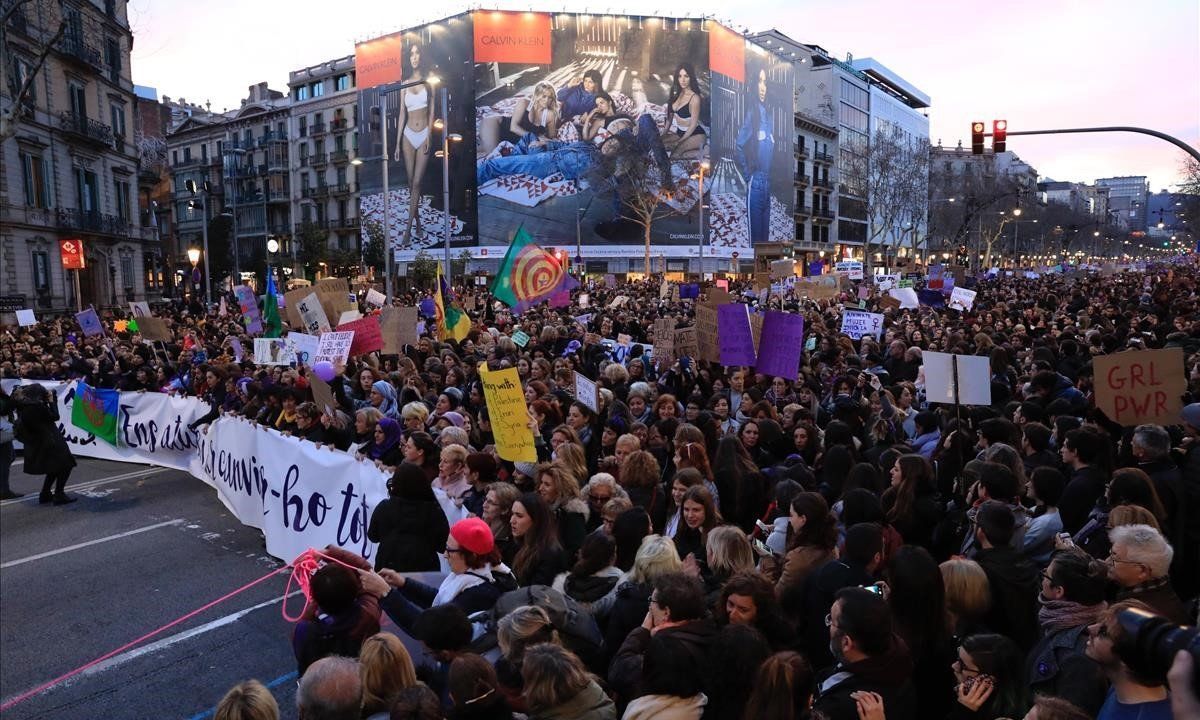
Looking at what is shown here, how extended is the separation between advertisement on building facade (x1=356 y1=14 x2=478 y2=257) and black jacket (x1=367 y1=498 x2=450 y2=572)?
55011 millimetres

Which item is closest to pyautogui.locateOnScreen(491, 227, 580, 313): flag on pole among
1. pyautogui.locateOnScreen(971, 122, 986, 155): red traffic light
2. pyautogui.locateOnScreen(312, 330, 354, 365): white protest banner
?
pyautogui.locateOnScreen(312, 330, 354, 365): white protest banner

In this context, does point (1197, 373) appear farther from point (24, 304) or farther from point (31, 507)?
point (24, 304)

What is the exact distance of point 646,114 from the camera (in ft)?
199

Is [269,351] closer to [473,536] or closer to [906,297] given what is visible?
[473,536]

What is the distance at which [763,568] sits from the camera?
13.6 feet

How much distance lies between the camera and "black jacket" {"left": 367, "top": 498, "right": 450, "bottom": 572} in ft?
16.4

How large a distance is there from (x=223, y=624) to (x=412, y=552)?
2653 mm

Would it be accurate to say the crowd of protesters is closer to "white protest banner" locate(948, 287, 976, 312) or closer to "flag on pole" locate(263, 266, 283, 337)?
"flag on pole" locate(263, 266, 283, 337)

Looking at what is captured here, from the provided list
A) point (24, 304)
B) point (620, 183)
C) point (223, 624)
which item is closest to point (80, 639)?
point (223, 624)

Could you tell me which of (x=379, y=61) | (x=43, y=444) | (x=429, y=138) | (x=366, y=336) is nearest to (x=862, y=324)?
(x=366, y=336)

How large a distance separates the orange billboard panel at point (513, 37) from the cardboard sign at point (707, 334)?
52835 millimetres

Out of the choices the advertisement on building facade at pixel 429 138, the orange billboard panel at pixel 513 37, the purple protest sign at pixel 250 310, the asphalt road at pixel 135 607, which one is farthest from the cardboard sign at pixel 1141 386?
the orange billboard panel at pixel 513 37

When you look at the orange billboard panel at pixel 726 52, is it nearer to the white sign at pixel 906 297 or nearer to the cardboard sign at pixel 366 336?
the white sign at pixel 906 297

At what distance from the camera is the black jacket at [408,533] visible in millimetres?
4986
